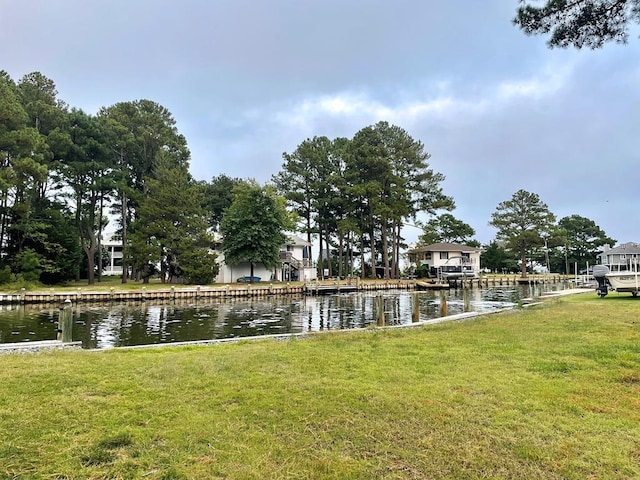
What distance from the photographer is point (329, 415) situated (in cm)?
369

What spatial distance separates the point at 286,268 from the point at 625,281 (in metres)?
31.2

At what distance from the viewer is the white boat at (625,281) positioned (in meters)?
16.5

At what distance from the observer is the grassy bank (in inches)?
110

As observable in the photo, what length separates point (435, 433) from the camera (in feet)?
10.7

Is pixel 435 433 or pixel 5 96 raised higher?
pixel 5 96

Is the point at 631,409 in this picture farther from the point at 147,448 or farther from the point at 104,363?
the point at 104,363

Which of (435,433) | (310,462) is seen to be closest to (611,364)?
(435,433)

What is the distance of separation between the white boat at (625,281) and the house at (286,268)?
25.9 metres

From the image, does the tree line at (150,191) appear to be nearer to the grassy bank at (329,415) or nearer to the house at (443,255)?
the house at (443,255)

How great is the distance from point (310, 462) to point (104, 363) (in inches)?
181

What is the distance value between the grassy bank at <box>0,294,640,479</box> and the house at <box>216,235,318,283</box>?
109ft

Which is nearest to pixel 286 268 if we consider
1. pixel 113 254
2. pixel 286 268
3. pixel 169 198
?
pixel 286 268

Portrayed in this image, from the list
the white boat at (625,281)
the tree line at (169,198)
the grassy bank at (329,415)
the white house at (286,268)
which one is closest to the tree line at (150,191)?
the tree line at (169,198)

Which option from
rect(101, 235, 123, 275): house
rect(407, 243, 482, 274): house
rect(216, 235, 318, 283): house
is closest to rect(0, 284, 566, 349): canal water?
rect(216, 235, 318, 283): house
